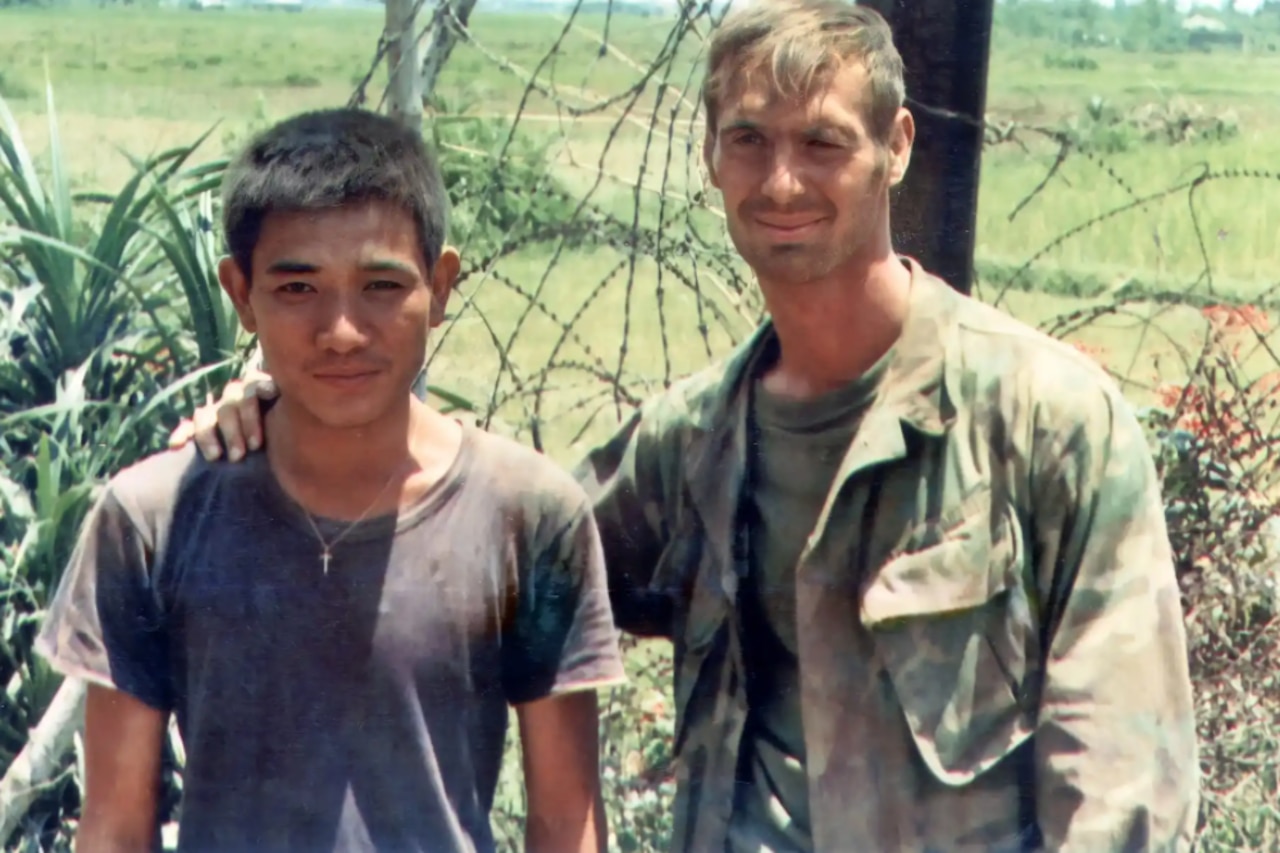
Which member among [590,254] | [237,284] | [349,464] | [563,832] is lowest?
[563,832]

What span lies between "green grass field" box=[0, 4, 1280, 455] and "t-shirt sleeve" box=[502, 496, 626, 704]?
1196mm

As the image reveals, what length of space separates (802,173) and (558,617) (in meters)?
0.67

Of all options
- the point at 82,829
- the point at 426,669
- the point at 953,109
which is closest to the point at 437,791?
the point at 426,669

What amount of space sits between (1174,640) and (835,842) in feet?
1.72

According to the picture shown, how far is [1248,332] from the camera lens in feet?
12.2

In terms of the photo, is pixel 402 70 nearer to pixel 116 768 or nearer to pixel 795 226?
pixel 795 226

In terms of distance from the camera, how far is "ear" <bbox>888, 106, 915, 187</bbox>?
2178 millimetres

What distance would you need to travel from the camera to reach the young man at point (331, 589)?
2.01m

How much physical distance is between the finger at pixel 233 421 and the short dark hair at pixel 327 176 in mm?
192

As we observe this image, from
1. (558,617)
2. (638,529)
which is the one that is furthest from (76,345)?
(558,617)

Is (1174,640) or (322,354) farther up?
(322,354)

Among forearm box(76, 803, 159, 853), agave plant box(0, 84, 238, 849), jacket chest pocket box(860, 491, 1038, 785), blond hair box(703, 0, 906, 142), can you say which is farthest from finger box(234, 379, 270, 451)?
agave plant box(0, 84, 238, 849)

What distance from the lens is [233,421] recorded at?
6.98 feet

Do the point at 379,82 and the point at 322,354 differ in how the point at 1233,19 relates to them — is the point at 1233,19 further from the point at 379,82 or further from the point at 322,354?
the point at 322,354
